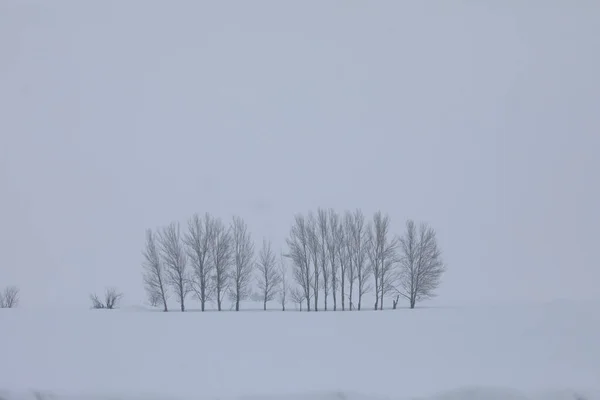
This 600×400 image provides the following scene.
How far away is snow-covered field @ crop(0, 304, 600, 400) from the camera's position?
38.3 ft

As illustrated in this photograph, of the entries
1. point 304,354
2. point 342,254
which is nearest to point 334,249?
point 342,254

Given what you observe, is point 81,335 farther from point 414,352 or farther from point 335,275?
point 335,275

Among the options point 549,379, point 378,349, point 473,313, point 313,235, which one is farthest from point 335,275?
point 549,379

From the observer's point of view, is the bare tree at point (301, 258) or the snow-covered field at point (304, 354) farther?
the bare tree at point (301, 258)

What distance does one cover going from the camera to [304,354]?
47.0ft

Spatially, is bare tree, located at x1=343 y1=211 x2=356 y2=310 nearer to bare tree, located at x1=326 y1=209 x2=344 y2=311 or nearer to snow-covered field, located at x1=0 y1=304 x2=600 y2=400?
bare tree, located at x1=326 y1=209 x2=344 y2=311

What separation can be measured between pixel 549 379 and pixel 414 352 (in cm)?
327

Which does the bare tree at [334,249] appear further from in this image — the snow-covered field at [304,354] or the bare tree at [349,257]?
the snow-covered field at [304,354]

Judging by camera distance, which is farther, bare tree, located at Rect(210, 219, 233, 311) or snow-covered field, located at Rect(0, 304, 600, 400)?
bare tree, located at Rect(210, 219, 233, 311)

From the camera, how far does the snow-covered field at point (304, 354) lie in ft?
38.3

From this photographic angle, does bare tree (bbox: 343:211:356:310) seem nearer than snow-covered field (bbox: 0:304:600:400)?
No

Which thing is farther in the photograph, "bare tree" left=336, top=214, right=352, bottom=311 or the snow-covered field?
"bare tree" left=336, top=214, right=352, bottom=311

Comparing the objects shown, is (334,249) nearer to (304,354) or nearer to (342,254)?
(342,254)

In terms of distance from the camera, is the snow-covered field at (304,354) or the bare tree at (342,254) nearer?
the snow-covered field at (304,354)
